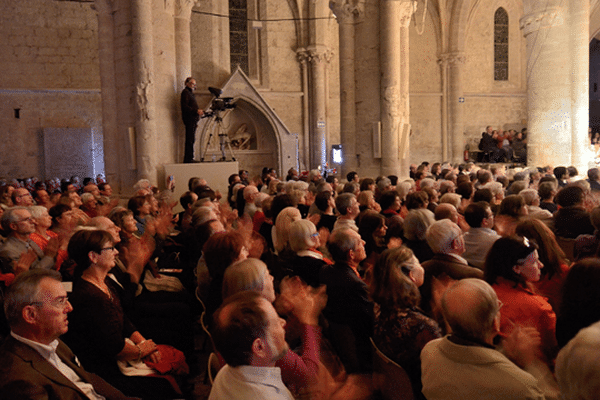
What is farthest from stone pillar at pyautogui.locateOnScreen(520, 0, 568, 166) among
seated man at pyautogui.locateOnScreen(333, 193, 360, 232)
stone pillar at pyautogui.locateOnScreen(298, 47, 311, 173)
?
seated man at pyautogui.locateOnScreen(333, 193, 360, 232)

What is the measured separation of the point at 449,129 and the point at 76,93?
48.2 ft

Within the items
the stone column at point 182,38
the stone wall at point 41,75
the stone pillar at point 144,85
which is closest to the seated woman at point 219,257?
the stone pillar at point 144,85

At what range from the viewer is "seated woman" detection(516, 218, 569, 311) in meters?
3.16

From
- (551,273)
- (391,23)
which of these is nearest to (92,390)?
(551,273)

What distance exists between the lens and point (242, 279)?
8.42 feet

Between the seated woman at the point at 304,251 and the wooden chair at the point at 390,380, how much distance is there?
1.03 m

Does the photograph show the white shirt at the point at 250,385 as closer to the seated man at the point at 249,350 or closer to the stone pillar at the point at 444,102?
the seated man at the point at 249,350

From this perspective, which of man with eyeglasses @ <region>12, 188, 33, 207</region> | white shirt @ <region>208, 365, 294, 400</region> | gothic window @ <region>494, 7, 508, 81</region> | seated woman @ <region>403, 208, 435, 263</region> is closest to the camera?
white shirt @ <region>208, 365, 294, 400</region>

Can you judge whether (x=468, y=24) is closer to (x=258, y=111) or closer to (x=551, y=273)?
(x=258, y=111)

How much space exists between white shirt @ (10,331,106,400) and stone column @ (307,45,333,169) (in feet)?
58.6

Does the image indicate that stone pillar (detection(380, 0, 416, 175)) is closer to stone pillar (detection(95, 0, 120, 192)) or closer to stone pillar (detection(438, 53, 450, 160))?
stone pillar (detection(95, 0, 120, 192))

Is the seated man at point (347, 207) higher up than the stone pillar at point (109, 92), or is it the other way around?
the stone pillar at point (109, 92)

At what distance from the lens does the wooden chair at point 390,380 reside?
2385 millimetres

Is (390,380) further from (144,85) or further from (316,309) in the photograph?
(144,85)
